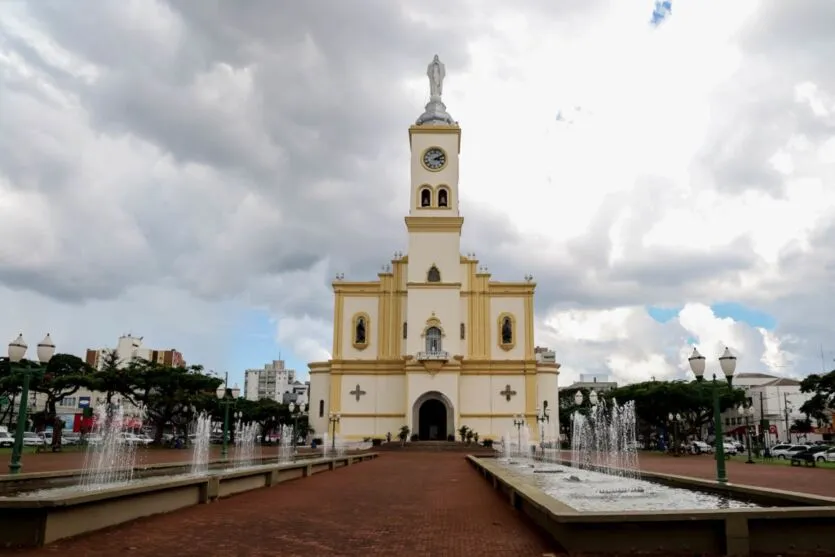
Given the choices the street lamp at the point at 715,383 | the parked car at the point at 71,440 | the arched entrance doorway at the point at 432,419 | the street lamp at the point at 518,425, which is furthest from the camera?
the parked car at the point at 71,440

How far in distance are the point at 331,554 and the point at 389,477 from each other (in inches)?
524

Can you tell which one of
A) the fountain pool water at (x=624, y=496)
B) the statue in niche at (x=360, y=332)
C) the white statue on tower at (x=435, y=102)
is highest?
the white statue on tower at (x=435, y=102)

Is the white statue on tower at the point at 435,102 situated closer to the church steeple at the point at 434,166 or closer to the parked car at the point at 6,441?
the church steeple at the point at 434,166

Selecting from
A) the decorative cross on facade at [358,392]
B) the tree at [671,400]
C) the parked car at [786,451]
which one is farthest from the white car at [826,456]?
the decorative cross on facade at [358,392]

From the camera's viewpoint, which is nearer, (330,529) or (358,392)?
(330,529)

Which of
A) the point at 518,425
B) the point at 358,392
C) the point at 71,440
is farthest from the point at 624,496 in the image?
the point at 71,440

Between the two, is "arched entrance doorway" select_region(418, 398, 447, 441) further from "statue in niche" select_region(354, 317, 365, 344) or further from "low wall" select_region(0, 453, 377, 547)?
"low wall" select_region(0, 453, 377, 547)

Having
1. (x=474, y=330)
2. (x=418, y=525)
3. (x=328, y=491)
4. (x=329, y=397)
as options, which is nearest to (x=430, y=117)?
(x=474, y=330)

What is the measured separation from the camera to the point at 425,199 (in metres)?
50.1

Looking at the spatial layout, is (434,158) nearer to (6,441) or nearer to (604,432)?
(604,432)

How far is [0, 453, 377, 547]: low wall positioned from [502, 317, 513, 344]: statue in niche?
3557 cm

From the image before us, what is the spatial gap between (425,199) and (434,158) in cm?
316

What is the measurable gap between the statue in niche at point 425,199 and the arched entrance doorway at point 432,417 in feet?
42.7

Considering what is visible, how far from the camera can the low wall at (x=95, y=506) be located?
26.2 feet
